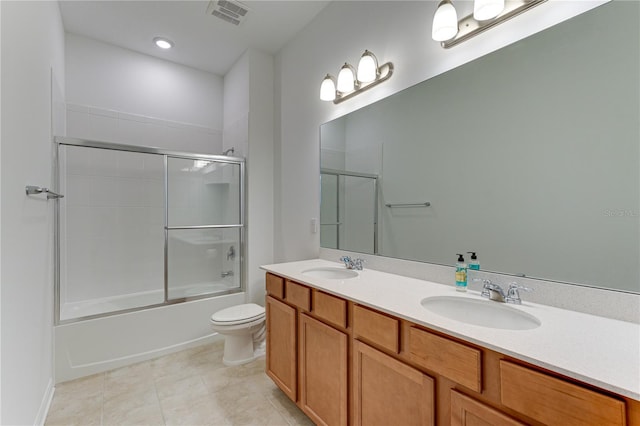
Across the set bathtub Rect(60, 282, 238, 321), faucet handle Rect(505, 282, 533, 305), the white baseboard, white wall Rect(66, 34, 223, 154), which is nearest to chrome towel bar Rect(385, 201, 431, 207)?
faucet handle Rect(505, 282, 533, 305)

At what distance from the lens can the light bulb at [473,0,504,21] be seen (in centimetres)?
121

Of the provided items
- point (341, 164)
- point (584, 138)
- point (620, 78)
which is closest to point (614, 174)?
point (584, 138)

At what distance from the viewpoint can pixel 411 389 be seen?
1.02m

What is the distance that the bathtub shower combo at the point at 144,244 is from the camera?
2.40 metres

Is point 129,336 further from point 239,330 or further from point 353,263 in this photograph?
point 353,263

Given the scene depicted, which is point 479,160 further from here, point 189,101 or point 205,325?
point 189,101

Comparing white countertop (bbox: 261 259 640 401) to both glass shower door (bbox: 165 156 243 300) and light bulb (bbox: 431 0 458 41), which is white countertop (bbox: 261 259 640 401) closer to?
light bulb (bbox: 431 0 458 41)

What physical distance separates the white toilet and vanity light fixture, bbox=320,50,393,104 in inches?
73.0

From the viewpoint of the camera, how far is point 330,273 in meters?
1.98

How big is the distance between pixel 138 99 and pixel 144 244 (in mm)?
1557

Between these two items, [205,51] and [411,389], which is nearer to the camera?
[411,389]

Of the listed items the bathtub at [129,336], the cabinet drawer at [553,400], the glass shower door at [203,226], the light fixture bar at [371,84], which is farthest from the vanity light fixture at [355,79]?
the bathtub at [129,336]

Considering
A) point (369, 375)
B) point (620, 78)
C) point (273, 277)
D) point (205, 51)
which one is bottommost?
point (369, 375)

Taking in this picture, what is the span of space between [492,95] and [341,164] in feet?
3.55
